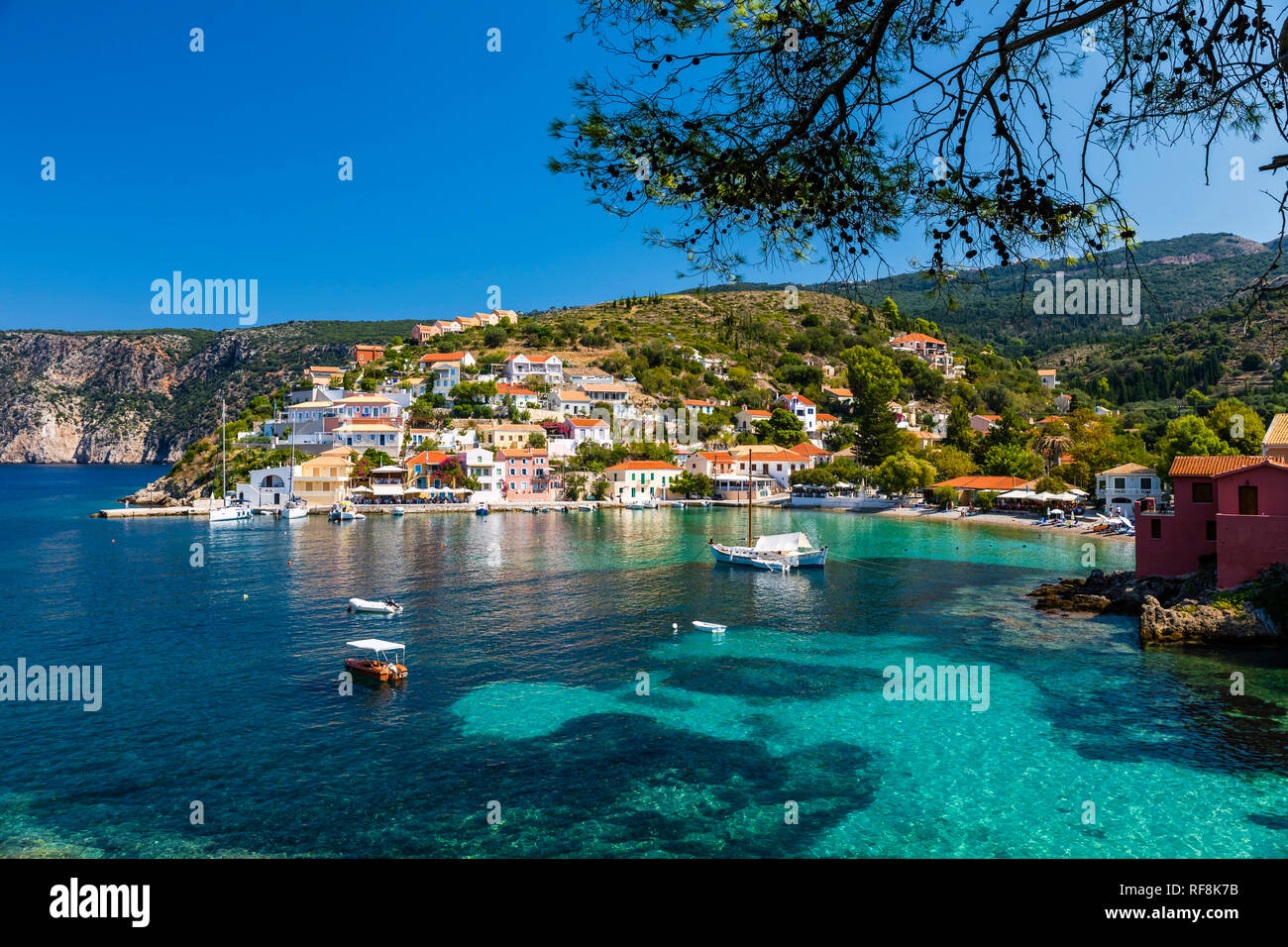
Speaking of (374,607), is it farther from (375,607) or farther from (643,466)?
(643,466)

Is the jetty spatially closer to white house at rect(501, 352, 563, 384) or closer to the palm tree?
white house at rect(501, 352, 563, 384)

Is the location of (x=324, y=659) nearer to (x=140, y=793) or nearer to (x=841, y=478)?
(x=140, y=793)

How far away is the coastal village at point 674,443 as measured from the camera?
5906 cm

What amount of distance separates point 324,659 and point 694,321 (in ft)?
360

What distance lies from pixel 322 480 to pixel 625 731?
59.2m

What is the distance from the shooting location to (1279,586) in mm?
20547

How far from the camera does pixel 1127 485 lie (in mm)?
49844

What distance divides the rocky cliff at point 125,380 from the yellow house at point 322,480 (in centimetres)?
10210

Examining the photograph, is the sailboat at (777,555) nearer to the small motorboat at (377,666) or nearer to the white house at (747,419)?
the small motorboat at (377,666)

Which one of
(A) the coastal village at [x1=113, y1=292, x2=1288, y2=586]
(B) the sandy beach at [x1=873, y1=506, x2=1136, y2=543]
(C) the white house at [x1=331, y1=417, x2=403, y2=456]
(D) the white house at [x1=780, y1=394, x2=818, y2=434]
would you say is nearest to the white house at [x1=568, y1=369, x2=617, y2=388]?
(A) the coastal village at [x1=113, y1=292, x2=1288, y2=586]

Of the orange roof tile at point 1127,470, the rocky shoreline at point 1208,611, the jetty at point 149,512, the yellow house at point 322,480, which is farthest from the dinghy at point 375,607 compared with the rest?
the orange roof tile at point 1127,470

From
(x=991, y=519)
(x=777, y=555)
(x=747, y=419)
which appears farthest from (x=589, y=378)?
(x=777, y=555)

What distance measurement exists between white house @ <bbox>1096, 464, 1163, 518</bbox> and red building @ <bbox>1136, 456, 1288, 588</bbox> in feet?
87.9

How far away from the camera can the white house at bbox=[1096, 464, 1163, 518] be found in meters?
48.4
